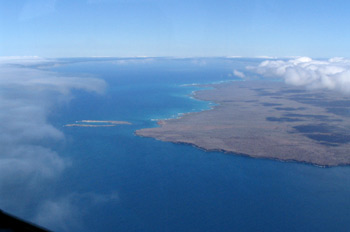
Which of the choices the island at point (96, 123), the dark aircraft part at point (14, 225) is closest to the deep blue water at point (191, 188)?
the island at point (96, 123)

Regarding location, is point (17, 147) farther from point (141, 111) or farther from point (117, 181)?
point (141, 111)

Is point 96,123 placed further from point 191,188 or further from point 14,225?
point 14,225

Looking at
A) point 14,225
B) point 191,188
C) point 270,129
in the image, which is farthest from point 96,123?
point 14,225

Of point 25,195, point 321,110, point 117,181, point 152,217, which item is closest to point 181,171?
point 117,181

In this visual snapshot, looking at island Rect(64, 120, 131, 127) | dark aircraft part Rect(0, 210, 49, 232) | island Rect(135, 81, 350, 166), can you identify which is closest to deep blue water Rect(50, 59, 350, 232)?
island Rect(135, 81, 350, 166)

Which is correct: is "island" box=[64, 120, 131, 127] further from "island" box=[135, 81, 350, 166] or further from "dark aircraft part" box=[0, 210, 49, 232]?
"dark aircraft part" box=[0, 210, 49, 232]
